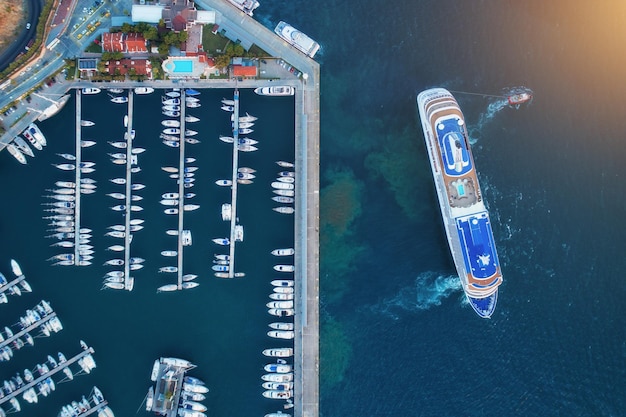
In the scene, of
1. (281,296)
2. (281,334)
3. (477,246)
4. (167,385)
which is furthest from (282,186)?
(167,385)

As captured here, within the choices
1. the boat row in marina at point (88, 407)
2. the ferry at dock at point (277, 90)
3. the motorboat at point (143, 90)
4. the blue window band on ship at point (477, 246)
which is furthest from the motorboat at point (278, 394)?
the motorboat at point (143, 90)

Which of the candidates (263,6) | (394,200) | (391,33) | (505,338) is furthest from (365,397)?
(263,6)

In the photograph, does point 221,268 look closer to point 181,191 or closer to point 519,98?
point 181,191

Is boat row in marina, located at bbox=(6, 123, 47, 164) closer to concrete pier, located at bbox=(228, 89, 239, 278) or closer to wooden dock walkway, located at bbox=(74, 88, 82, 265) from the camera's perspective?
wooden dock walkway, located at bbox=(74, 88, 82, 265)

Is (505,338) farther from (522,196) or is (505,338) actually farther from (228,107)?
(228,107)

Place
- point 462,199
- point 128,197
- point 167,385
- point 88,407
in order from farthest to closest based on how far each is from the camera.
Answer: point 128,197, point 88,407, point 167,385, point 462,199

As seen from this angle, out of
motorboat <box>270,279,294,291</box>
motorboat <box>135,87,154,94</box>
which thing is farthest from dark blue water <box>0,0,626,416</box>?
motorboat <box>135,87,154,94</box>
